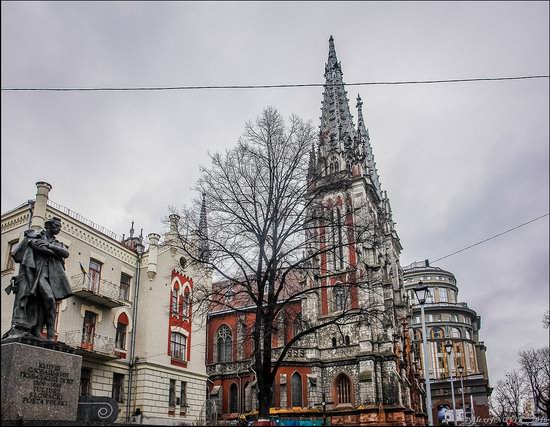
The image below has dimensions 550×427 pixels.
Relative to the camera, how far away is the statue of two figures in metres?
12.4

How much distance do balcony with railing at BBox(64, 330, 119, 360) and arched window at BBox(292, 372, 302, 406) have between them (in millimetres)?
19876

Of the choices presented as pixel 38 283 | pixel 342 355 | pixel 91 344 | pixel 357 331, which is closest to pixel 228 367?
pixel 342 355

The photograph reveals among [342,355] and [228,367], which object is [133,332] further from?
[228,367]

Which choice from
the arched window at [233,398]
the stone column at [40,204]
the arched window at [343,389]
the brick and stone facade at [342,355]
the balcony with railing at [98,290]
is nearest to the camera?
the stone column at [40,204]

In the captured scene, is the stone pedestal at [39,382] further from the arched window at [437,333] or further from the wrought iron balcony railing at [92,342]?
the arched window at [437,333]

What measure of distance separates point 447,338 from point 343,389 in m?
47.8

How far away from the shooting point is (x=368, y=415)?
3950 centimetres

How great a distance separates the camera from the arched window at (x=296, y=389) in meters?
42.9

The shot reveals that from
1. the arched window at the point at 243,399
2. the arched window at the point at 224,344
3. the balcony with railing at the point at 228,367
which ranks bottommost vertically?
the arched window at the point at 243,399

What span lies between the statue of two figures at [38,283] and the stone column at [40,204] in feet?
40.3

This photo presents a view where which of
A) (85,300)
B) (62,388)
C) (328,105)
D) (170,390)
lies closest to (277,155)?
(62,388)

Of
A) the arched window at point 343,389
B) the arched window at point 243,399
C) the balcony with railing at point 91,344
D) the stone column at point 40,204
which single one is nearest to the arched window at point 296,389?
the arched window at point 343,389

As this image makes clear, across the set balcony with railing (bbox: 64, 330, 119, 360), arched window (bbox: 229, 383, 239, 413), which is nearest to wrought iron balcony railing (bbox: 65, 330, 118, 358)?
balcony with railing (bbox: 64, 330, 119, 360)

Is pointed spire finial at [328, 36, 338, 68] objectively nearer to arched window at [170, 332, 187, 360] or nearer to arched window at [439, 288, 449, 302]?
arched window at [170, 332, 187, 360]
